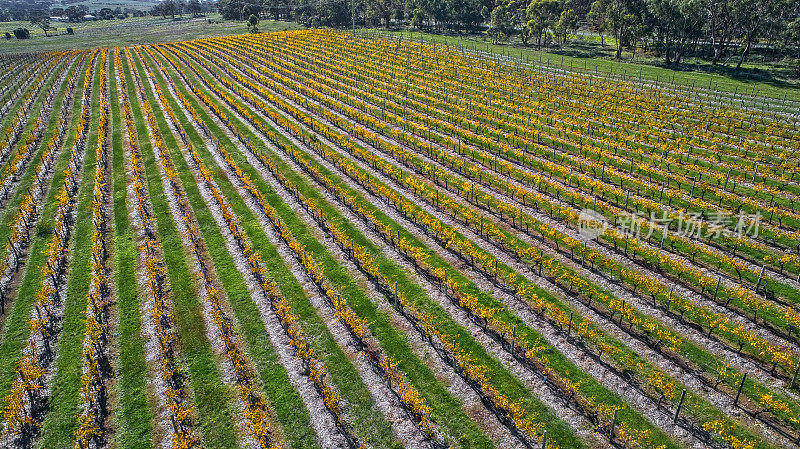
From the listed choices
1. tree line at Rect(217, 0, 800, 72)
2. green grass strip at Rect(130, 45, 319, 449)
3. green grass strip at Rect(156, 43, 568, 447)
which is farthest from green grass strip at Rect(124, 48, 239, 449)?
tree line at Rect(217, 0, 800, 72)

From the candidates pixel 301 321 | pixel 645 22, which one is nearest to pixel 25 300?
pixel 301 321

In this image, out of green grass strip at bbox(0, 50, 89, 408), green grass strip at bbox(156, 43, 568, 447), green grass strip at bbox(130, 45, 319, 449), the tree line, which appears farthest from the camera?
the tree line

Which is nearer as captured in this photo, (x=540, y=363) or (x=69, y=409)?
(x=69, y=409)

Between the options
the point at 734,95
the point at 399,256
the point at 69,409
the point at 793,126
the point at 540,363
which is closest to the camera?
the point at 69,409

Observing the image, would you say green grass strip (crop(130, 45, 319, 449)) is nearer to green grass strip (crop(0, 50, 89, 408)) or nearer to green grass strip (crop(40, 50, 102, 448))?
green grass strip (crop(40, 50, 102, 448))

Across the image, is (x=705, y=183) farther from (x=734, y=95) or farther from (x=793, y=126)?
(x=734, y=95)

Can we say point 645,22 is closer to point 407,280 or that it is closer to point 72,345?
point 407,280

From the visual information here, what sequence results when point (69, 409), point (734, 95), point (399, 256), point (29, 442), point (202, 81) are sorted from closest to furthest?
point (29, 442)
point (69, 409)
point (399, 256)
point (734, 95)
point (202, 81)

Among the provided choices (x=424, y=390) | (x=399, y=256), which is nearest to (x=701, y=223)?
(x=399, y=256)

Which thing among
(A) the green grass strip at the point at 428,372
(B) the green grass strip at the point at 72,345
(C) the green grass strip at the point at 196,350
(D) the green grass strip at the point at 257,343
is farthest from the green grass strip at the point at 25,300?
(A) the green grass strip at the point at 428,372
